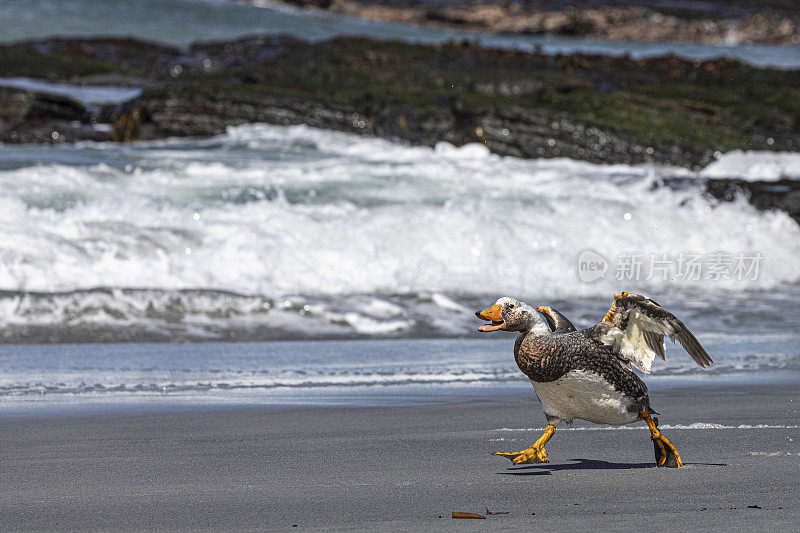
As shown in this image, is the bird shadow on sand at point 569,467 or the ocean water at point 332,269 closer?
the bird shadow on sand at point 569,467

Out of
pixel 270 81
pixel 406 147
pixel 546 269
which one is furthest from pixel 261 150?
pixel 546 269

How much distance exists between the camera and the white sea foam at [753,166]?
15.7 metres

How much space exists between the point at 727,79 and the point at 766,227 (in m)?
11.1

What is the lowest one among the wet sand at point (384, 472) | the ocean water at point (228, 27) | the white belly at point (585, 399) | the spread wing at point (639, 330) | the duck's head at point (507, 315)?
the ocean water at point (228, 27)

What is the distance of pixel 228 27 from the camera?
4931 centimetres

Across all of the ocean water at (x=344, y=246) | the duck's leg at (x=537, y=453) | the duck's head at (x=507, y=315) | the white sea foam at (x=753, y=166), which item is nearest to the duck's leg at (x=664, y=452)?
the duck's leg at (x=537, y=453)

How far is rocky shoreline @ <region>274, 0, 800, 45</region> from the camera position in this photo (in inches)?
2301

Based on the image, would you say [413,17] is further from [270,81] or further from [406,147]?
[406,147]

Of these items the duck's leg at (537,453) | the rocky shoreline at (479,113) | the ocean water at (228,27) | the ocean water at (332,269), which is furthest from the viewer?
the ocean water at (228,27)

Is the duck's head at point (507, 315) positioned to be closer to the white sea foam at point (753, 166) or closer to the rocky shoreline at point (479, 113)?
the rocky shoreline at point (479, 113)

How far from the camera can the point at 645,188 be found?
13.0 m

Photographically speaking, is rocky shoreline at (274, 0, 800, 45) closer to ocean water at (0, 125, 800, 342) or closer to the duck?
ocean water at (0, 125, 800, 342)

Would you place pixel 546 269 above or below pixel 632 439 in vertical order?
below

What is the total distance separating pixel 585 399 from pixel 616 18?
2307 inches
